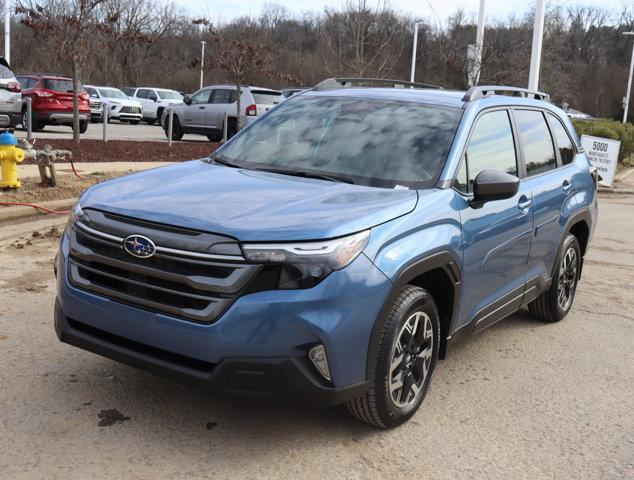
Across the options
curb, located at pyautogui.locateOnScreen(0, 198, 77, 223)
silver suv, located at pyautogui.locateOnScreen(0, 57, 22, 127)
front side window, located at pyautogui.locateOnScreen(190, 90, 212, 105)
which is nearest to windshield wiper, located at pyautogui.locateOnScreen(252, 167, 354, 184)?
curb, located at pyautogui.locateOnScreen(0, 198, 77, 223)

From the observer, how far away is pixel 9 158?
932cm

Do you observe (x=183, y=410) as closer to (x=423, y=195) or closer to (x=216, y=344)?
(x=216, y=344)

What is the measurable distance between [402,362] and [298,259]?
937 mm

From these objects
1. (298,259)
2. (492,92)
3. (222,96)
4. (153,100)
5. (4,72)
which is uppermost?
(4,72)

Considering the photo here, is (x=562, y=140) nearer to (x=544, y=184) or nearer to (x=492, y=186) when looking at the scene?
(x=544, y=184)

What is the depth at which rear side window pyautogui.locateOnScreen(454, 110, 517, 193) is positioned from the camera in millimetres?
4305

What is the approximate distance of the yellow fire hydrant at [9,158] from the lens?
30.1 feet

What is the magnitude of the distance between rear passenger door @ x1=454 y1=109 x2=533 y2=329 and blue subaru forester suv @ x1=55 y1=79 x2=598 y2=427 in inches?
0.6

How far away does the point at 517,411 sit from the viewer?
4141 millimetres

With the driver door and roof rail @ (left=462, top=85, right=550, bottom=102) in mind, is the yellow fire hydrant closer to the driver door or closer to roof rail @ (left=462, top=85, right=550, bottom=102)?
roof rail @ (left=462, top=85, right=550, bottom=102)

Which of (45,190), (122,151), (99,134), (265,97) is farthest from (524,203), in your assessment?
(99,134)

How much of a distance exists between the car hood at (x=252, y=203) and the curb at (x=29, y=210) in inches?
198

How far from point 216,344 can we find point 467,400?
1.78 meters

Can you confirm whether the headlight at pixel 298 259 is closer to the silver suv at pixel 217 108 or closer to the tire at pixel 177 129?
the silver suv at pixel 217 108
